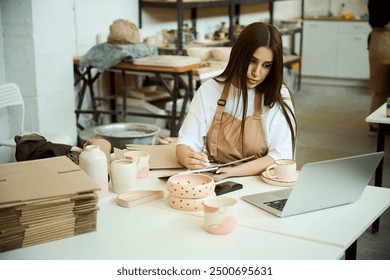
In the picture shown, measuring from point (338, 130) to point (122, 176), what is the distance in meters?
4.37

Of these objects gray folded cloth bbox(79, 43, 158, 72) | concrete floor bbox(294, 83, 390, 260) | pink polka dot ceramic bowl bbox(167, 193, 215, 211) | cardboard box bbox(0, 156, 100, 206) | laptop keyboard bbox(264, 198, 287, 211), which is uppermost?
gray folded cloth bbox(79, 43, 158, 72)

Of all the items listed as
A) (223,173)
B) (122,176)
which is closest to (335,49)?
(223,173)

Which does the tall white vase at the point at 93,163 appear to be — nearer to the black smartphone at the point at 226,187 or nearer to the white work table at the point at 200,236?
the white work table at the point at 200,236

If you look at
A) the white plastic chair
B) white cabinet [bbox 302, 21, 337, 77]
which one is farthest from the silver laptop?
white cabinet [bbox 302, 21, 337, 77]

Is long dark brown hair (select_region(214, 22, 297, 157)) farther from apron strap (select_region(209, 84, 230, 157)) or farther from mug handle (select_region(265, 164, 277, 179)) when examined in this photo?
mug handle (select_region(265, 164, 277, 179))

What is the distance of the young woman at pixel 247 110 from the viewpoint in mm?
2330

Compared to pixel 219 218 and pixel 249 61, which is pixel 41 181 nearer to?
pixel 219 218

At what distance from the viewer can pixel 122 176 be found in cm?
199

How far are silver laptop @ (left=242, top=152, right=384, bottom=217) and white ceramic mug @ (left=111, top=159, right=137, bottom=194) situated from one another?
1.30ft

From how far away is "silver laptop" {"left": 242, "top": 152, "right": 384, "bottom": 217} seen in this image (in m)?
1.70

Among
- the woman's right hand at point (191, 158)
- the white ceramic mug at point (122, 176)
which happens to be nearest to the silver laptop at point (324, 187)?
the woman's right hand at point (191, 158)

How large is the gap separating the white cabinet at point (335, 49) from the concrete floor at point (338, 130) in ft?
0.81
